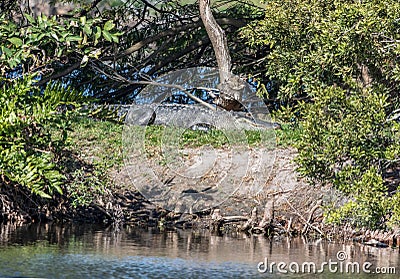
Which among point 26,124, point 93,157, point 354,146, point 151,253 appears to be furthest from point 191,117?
point 354,146

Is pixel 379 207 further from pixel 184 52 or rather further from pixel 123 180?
pixel 184 52

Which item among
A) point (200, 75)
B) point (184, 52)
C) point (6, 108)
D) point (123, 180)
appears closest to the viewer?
point (6, 108)

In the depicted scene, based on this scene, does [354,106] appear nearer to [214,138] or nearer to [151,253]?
[151,253]

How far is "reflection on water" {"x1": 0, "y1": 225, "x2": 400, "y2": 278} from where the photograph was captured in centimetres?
723

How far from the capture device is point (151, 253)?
8.26 metres

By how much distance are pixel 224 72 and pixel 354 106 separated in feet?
14.9

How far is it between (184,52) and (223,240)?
21.3 feet

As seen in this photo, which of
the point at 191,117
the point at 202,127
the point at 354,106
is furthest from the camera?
the point at 202,127

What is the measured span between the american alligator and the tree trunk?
0.58ft

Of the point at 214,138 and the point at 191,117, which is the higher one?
the point at 191,117

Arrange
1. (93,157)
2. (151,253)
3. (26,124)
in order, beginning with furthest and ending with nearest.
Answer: (93,157)
(26,124)
(151,253)

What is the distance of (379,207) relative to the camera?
785 centimetres

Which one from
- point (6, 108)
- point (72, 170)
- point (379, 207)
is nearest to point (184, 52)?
point (72, 170)


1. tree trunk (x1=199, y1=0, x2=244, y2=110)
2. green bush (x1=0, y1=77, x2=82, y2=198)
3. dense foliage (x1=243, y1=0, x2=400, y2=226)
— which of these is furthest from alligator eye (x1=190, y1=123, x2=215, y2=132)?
green bush (x1=0, y1=77, x2=82, y2=198)
